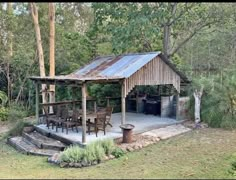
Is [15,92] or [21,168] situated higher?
[15,92]

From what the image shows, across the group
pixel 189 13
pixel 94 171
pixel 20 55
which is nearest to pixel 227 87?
pixel 189 13

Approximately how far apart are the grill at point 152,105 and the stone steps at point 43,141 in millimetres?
6073

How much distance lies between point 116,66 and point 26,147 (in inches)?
187

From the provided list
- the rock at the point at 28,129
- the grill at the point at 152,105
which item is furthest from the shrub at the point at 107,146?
the grill at the point at 152,105

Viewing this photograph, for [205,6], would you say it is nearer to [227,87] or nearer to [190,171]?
[227,87]

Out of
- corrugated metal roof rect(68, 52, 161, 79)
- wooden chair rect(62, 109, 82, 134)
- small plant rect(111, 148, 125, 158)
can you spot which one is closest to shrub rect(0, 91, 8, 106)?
corrugated metal roof rect(68, 52, 161, 79)

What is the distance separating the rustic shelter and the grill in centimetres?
191

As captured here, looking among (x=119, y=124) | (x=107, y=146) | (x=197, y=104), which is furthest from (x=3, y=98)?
(x=197, y=104)

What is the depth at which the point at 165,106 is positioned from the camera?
52.4ft

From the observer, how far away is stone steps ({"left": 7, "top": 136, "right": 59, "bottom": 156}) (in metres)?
11.1

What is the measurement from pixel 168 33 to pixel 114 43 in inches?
136

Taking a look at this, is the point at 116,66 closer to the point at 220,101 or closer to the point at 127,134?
the point at 127,134

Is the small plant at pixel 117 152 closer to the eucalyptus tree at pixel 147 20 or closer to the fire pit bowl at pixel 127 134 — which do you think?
the fire pit bowl at pixel 127 134

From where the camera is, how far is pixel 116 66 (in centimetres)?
1353
